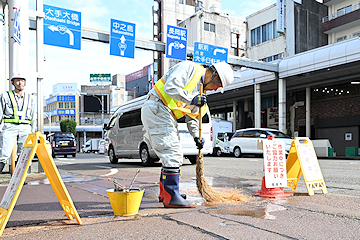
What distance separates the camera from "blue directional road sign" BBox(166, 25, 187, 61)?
57.1ft

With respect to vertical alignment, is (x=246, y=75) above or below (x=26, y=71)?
above


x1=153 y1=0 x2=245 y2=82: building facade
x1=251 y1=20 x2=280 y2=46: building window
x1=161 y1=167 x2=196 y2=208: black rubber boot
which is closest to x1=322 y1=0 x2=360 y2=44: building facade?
x1=251 y1=20 x2=280 y2=46: building window

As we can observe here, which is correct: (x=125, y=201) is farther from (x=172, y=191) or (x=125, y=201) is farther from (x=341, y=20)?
(x=341, y=20)

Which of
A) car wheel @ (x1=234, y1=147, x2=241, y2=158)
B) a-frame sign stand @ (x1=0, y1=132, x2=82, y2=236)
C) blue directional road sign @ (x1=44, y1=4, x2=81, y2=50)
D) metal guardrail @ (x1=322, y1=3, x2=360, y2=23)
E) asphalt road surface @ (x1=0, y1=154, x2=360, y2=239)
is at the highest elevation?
metal guardrail @ (x1=322, y1=3, x2=360, y2=23)

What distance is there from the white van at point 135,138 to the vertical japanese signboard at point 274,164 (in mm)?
6435

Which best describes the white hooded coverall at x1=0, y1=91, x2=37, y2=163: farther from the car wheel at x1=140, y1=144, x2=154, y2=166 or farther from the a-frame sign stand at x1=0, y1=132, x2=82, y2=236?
the car wheel at x1=140, y1=144, x2=154, y2=166

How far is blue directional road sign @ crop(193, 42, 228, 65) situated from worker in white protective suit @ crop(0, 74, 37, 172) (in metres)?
13.6

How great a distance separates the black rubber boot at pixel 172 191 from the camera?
12.9 feet

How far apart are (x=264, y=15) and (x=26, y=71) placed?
2861 centimetres

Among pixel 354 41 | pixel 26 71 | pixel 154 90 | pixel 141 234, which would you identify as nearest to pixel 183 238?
pixel 141 234

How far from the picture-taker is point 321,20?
31.9 m

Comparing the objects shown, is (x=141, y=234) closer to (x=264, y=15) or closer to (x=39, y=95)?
(x=39, y=95)

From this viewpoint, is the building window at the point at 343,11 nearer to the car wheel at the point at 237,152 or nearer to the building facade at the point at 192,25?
the building facade at the point at 192,25

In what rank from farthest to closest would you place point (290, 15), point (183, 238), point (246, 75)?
point (290, 15) < point (246, 75) < point (183, 238)
